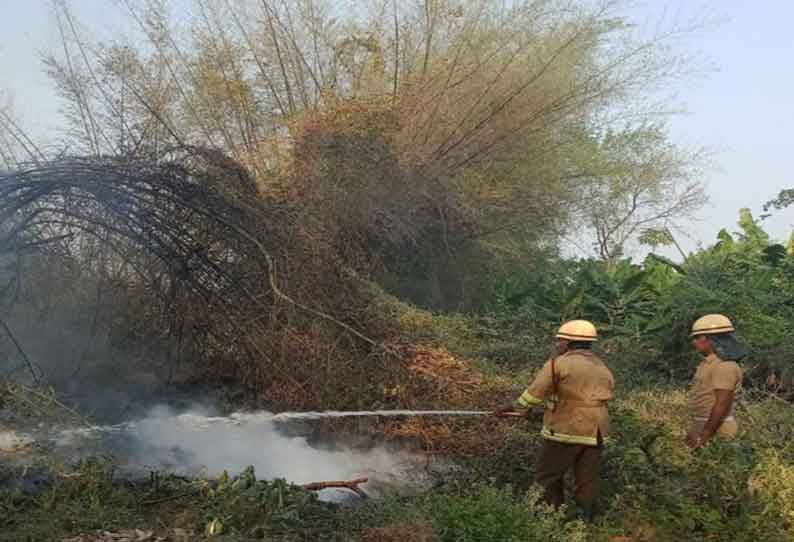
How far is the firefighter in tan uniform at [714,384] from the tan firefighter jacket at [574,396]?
827 mm

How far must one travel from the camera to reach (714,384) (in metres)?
5.89

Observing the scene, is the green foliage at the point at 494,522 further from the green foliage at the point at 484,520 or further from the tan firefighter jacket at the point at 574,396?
the tan firefighter jacket at the point at 574,396

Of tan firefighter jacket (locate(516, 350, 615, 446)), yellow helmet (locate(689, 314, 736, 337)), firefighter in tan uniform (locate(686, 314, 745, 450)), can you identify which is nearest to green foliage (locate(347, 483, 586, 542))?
tan firefighter jacket (locate(516, 350, 615, 446))

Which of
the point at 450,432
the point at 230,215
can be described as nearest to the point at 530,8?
the point at 230,215

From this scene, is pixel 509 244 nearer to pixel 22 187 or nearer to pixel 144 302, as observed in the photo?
pixel 144 302

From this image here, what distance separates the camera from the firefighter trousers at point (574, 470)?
5.57 meters

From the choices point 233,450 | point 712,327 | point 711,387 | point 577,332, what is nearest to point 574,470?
point 577,332

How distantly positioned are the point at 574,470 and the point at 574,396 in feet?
1.74

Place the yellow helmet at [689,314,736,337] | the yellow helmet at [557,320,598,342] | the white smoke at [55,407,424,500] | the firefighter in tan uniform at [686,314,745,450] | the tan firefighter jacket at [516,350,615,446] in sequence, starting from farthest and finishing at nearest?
the white smoke at [55,407,424,500] < the yellow helmet at [689,314,736,337] < the firefighter in tan uniform at [686,314,745,450] < the yellow helmet at [557,320,598,342] < the tan firefighter jacket at [516,350,615,446]

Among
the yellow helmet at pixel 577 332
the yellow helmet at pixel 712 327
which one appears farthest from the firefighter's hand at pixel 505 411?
the yellow helmet at pixel 712 327

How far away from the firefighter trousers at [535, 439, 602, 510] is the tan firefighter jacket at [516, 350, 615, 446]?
0.08 m

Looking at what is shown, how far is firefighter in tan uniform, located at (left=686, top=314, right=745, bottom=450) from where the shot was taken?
5836 mm

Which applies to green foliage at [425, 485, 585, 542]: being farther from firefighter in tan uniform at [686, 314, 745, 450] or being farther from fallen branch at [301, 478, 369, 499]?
firefighter in tan uniform at [686, 314, 745, 450]

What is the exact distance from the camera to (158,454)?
6383 millimetres
